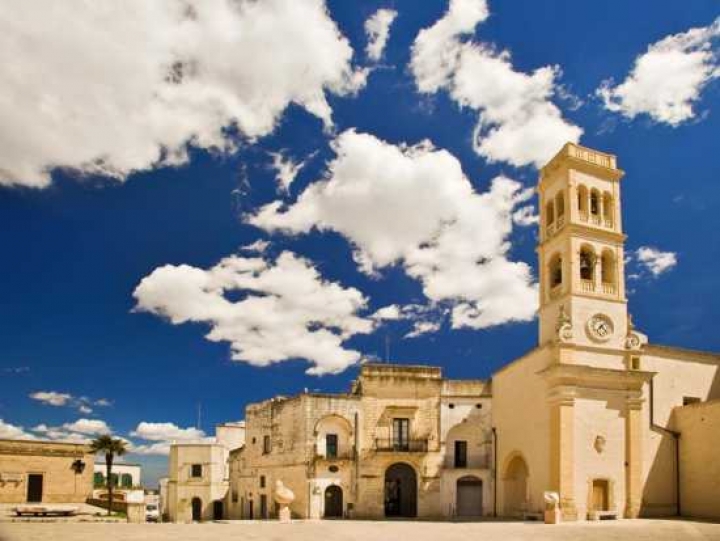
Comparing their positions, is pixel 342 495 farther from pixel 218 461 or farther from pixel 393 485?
pixel 218 461

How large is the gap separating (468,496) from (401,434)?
15.6 ft

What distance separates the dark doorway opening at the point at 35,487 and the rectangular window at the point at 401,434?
68.5ft

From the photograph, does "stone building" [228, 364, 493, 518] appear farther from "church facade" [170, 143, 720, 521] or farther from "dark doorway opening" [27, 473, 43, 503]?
"dark doorway opening" [27, 473, 43, 503]

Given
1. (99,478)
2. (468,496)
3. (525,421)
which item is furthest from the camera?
(99,478)

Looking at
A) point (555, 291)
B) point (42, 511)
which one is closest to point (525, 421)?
point (555, 291)

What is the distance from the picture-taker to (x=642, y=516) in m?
30.2

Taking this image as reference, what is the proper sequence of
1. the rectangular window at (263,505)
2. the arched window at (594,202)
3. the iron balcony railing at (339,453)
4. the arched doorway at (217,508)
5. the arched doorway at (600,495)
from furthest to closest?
the arched doorway at (217,508)
the rectangular window at (263,505)
the iron balcony railing at (339,453)
the arched window at (594,202)
the arched doorway at (600,495)

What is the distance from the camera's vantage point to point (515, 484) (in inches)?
1383

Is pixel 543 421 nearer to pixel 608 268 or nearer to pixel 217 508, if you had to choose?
pixel 608 268

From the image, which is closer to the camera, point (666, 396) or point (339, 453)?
point (666, 396)

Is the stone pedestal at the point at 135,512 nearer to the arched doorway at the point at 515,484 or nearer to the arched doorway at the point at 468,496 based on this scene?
the arched doorway at the point at 468,496

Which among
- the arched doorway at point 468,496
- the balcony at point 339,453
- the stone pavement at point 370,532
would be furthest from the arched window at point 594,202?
the balcony at point 339,453

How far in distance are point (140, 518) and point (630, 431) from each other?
70.6 ft

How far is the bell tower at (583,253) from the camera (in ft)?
104
